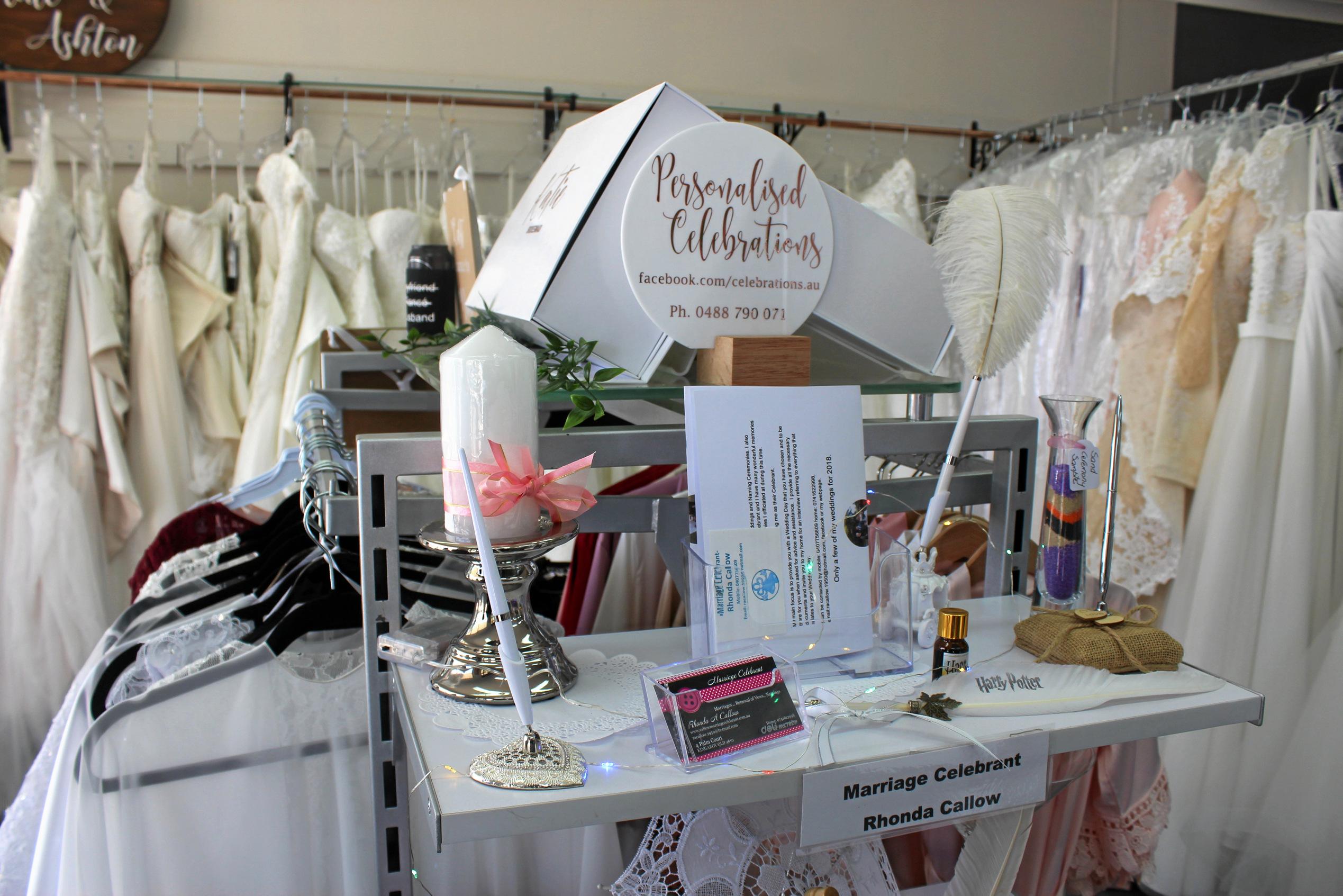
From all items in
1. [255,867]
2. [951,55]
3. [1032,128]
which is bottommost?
[255,867]

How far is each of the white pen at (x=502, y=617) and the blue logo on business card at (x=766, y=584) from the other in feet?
0.60

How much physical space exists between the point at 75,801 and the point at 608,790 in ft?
1.85

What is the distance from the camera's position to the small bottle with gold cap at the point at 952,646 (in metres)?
0.66

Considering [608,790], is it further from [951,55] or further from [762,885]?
[951,55]

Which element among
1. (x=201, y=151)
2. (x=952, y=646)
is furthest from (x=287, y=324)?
(x=952, y=646)

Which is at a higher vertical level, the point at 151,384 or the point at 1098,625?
the point at 151,384

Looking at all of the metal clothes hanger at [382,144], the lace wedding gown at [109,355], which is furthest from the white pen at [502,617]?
the metal clothes hanger at [382,144]

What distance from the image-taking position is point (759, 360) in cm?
69

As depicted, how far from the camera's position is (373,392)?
121cm

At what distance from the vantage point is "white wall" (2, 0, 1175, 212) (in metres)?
2.17

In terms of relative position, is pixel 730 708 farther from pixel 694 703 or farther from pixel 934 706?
pixel 934 706

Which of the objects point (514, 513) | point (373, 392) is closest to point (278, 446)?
point (373, 392)

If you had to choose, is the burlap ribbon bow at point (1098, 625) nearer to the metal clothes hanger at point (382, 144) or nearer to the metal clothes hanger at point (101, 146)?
the metal clothes hanger at point (382, 144)

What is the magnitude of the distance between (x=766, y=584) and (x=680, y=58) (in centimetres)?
223
